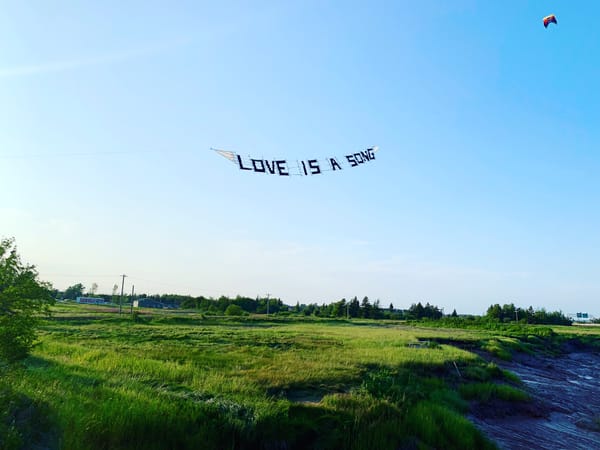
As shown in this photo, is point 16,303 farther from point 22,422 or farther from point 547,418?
point 547,418

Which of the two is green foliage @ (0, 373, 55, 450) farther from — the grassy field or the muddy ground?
the muddy ground

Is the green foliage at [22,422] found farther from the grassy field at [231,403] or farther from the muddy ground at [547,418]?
the muddy ground at [547,418]

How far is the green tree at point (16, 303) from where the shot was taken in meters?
10.6

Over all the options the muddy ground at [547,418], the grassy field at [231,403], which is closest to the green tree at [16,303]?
the grassy field at [231,403]

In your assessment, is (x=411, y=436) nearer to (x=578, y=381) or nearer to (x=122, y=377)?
(x=122, y=377)

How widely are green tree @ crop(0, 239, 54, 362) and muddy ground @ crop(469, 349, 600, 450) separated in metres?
15.3

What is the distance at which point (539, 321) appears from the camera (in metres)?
118

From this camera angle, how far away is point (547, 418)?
61.6ft

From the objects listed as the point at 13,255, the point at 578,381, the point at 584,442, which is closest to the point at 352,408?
the point at 584,442

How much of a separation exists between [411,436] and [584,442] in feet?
27.2

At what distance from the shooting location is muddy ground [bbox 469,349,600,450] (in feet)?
51.1

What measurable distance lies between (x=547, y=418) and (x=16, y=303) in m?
21.1

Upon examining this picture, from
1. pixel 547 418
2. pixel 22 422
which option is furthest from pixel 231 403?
pixel 547 418

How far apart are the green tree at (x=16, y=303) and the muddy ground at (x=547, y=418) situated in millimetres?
15329
